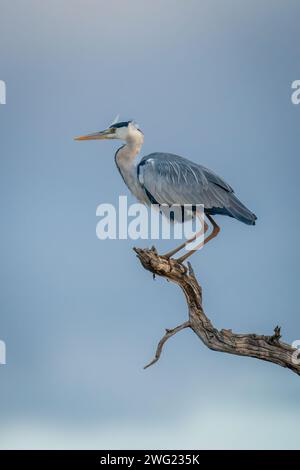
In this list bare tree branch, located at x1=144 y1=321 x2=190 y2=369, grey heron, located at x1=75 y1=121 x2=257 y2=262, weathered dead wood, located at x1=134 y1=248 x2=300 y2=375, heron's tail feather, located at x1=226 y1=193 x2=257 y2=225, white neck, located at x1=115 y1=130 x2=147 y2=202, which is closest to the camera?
bare tree branch, located at x1=144 y1=321 x2=190 y2=369

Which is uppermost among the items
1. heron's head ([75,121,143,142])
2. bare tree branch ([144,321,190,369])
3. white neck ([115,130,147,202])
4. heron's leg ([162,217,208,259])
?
heron's head ([75,121,143,142])

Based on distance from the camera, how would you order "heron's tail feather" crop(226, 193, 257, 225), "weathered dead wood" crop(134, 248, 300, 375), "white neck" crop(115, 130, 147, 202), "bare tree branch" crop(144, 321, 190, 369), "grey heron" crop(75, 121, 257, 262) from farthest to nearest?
"white neck" crop(115, 130, 147, 202) < "grey heron" crop(75, 121, 257, 262) < "heron's tail feather" crop(226, 193, 257, 225) < "weathered dead wood" crop(134, 248, 300, 375) < "bare tree branch" crop(144, 321, 190, 369)

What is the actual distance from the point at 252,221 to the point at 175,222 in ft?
3.82

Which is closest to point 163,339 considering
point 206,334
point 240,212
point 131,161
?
point 206,334

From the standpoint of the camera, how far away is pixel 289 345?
33.4ft

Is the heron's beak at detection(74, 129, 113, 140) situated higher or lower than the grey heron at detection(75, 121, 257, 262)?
higher

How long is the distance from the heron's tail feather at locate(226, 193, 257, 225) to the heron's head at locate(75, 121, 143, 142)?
5.74 ft

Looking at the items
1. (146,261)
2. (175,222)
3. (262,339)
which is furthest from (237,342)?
(175,222)

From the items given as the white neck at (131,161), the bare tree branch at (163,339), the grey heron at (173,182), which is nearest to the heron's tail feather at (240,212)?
the grey heron at (173,182)

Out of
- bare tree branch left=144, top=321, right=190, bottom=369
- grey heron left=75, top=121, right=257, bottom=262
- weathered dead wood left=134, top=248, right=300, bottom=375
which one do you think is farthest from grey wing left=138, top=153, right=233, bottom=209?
bare tree branch left=144, top=321, right=190, bottom=369

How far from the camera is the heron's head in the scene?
12.1 metres

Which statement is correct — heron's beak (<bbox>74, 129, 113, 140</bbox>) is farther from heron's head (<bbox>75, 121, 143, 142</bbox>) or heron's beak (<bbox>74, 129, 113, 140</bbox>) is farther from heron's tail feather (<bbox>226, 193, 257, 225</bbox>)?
heron's tail feather (<bbox>226, 193, 257, 225</bbox>)

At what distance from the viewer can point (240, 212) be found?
36.6ft

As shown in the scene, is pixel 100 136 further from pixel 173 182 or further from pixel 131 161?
pixel 173 182
